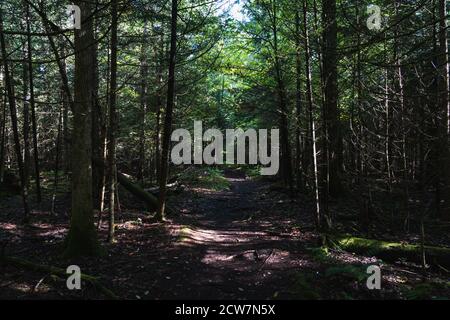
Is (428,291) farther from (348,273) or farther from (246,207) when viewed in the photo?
(246,207)

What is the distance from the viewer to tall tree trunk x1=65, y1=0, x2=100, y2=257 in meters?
7.66

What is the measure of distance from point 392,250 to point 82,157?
7198mm

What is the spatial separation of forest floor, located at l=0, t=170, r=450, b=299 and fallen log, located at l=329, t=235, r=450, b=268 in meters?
0.27

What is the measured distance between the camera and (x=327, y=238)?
9.55 m

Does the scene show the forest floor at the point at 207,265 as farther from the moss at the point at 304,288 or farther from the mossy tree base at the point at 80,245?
the mossy tree base at the point at 80,245

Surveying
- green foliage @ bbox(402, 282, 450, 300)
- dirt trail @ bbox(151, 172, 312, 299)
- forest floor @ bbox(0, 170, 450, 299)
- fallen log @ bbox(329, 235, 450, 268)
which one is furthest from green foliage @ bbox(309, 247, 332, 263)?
green foliage @ bbox(402, 282, 450, 300)

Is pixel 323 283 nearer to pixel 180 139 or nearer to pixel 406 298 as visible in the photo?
pixel 406 298

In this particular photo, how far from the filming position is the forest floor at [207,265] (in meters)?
6.29

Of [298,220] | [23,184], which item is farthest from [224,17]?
[23,184]

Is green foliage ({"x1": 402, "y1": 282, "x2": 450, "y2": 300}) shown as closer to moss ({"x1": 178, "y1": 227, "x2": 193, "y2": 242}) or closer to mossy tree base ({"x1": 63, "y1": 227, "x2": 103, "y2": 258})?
moss ({"x1": 178, "y1": 227, "x2": 193, "y2": 242})

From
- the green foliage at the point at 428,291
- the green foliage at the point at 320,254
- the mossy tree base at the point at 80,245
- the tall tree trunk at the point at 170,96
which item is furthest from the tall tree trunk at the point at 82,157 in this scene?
the green foliage at the point at 428,291

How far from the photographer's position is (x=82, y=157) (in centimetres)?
781

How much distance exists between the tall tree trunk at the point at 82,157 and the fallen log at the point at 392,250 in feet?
18.9
